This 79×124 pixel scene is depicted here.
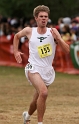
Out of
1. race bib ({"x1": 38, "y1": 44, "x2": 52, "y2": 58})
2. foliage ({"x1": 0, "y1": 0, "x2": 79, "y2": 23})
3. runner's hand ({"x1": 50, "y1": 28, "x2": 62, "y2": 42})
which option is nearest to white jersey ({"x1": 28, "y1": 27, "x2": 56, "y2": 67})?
race bib ({"x1": 38, "y1": 44, "x2": 52, "y2": 58})

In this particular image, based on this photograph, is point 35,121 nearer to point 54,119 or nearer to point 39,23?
point 54,119

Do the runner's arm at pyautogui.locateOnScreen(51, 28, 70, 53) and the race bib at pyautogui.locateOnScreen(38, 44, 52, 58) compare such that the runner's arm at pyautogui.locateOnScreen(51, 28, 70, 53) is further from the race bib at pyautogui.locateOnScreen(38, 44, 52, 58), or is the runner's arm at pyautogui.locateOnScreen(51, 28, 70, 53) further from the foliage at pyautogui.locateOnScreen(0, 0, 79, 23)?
the foliage at pyautogui.locateOnScreen(0, 0, 79, 23)

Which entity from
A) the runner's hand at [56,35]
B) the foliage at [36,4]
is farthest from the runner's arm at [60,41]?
the foliage at [36,4]

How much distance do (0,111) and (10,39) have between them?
44.4 feet

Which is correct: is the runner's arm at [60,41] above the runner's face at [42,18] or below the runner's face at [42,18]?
below

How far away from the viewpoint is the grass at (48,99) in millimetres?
11336

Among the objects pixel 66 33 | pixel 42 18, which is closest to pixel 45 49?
pixel 42 18

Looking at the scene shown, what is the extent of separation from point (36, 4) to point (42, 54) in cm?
2015

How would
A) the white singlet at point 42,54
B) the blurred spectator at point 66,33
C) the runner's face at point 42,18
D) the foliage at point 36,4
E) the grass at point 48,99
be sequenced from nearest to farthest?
the runner's face at point 42,18, the white singlet at point 42,54, the grass at point 48,99, the blurred spectator at point 66,33, the foliage at point 36,4

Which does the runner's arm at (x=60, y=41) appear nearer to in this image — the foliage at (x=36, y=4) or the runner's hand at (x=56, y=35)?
the runner's hand at (x=56, y=35)

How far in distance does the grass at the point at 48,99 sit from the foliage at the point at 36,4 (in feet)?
28.1

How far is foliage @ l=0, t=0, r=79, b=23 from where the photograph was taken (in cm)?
2956

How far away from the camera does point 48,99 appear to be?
1447cm

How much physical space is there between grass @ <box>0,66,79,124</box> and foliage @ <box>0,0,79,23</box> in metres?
8.57
